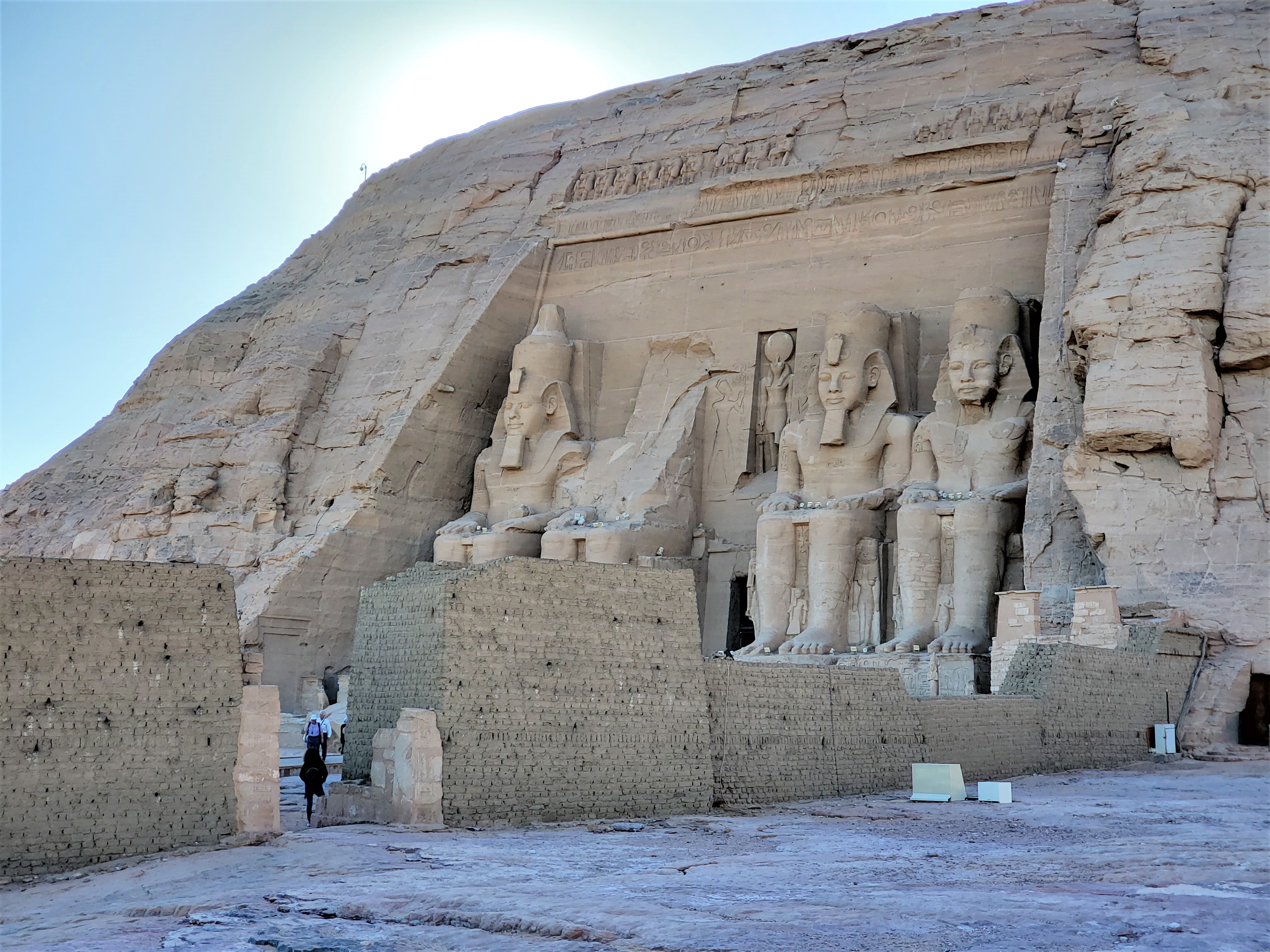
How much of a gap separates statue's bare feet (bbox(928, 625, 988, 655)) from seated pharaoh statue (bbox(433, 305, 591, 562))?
4.59 meters

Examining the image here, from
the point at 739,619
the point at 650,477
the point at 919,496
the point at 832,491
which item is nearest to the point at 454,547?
the point at 650,477

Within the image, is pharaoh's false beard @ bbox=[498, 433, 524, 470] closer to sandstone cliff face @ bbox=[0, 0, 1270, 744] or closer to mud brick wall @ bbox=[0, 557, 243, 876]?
sandstone cliff face @ bbox=[0, 0, 1270, 744]

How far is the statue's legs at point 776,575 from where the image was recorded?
13242mm

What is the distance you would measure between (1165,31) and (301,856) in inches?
462

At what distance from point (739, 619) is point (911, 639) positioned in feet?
8.69

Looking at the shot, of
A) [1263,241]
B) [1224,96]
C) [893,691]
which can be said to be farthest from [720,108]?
[893,691]

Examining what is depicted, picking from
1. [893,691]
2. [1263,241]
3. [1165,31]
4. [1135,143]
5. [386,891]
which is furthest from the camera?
[1165,31]

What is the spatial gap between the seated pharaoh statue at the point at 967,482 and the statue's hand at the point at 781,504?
102 cm

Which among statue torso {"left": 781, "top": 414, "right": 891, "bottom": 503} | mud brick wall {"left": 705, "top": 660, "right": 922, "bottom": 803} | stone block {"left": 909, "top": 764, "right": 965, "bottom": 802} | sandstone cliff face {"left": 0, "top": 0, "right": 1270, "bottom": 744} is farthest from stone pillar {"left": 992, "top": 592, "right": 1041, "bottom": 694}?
statue torso {"left": 781, "top": 414, "right": 891, "bottom": 503}

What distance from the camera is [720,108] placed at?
16984 millimetres

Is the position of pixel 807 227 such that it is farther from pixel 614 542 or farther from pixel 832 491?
pixel 614 542

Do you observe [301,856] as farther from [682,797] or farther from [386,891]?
[682,797]

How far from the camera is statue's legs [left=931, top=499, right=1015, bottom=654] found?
1207cm

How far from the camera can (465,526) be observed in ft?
49.0
